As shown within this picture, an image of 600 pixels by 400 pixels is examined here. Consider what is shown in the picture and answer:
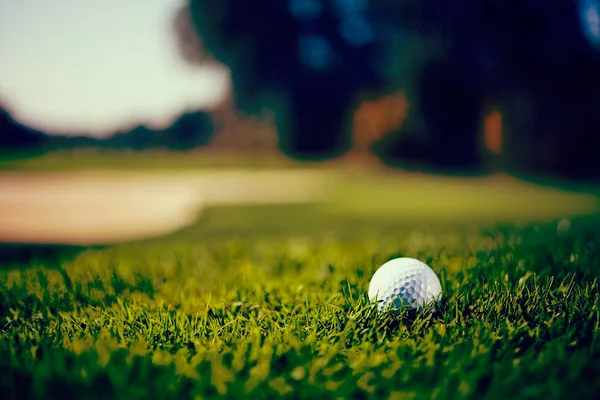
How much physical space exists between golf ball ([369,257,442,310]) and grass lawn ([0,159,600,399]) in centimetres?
6

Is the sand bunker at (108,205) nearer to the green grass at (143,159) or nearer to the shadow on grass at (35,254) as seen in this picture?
the shadow on grass at (35,254)

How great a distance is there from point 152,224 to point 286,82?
19.1 meters

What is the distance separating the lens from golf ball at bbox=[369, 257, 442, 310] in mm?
2303

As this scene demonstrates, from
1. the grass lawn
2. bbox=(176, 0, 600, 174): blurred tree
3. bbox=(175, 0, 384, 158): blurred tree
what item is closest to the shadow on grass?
the grass lawn

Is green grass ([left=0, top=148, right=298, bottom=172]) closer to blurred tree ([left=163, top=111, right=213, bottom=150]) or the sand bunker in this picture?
blurred tree ([left=163, top=111, right=213, bottom=150])

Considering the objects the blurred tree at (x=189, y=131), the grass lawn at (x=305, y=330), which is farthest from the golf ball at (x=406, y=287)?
the blurred tree at (x=189, y=131)

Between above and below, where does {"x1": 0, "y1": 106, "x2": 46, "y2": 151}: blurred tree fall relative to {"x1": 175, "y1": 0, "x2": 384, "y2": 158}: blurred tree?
below

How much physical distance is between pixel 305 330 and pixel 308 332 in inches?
0.9

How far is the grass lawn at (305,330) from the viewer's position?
1.76 m

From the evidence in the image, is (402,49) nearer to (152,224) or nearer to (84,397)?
(152,224)

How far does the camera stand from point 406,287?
233cm

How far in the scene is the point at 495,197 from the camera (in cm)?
1072

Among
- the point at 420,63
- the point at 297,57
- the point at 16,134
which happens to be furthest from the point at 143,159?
the point at 420,63

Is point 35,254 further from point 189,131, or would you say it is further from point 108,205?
point 189,131
